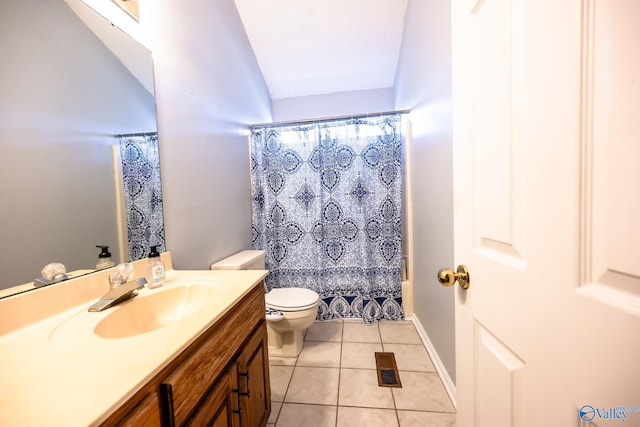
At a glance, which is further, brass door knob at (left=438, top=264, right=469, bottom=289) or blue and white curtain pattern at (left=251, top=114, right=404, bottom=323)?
blue and white curtain pattern at (left=251, top=114, right=404, bottom=323)

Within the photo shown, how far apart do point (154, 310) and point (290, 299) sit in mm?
919

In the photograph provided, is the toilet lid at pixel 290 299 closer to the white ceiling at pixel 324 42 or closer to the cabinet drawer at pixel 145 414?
the cabinet drawer at pixel 145 414

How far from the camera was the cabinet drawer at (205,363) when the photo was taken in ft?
1.70

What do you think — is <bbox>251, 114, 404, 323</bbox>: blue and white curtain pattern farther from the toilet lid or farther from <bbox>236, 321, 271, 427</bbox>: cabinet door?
<bbox>236, 321, 271, 427</bbox>: cabinet door

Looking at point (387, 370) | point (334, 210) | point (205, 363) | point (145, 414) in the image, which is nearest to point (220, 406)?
point (205, 363)

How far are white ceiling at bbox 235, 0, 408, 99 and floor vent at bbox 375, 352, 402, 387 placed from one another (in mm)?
2722

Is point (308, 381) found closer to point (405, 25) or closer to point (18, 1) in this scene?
point (18, 1)

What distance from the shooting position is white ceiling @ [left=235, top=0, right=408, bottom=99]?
197 cm

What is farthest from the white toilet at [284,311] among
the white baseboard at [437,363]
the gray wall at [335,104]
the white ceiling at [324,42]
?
the white ceiling at [324,42]

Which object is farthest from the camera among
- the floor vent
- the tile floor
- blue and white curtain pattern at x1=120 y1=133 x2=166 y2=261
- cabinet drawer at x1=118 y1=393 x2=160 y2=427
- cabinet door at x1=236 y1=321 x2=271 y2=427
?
the floor vent

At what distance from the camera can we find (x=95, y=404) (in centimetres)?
36

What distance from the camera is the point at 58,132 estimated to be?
72 centimetres
